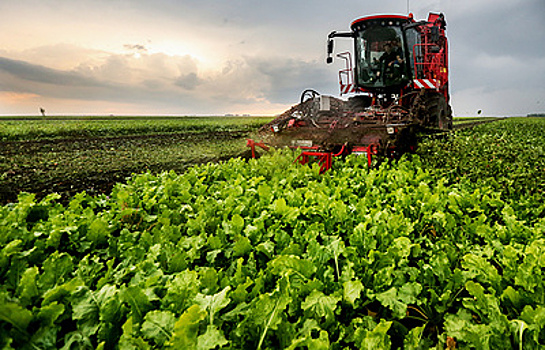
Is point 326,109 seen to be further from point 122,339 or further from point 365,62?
point 122,339

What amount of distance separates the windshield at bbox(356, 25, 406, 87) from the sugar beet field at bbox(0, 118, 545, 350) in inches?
231

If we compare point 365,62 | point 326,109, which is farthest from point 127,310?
point 365,62

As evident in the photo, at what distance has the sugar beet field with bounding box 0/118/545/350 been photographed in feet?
5.24

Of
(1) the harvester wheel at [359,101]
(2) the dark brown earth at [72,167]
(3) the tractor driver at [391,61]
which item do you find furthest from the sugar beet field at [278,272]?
(1) the harvester wheel at [359,101]

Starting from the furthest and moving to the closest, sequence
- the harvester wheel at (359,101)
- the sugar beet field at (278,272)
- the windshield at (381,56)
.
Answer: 1. the harvester wheel at (359,101)
2. the windshield at (381,56)
3. the sugar beet field at (278,272)

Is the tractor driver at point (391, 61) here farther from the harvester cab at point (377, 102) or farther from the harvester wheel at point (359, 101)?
the harvester wheel at point (359, 101)

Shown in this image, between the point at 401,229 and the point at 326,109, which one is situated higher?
the point at 326,109

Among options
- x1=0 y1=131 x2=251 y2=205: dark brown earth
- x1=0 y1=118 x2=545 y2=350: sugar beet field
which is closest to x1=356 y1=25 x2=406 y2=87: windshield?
x1=0 y1=131 x2=251 y2=205: dark brown earth

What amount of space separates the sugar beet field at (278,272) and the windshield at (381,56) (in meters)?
5.86

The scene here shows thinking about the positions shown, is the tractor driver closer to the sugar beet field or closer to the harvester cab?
the harvester cab

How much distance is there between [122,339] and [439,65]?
1303cm

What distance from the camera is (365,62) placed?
10375mm

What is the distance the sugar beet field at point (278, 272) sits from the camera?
160 cm

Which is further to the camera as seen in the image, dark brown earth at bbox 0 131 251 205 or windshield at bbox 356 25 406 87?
windshield at bbox 356 25 406 87
